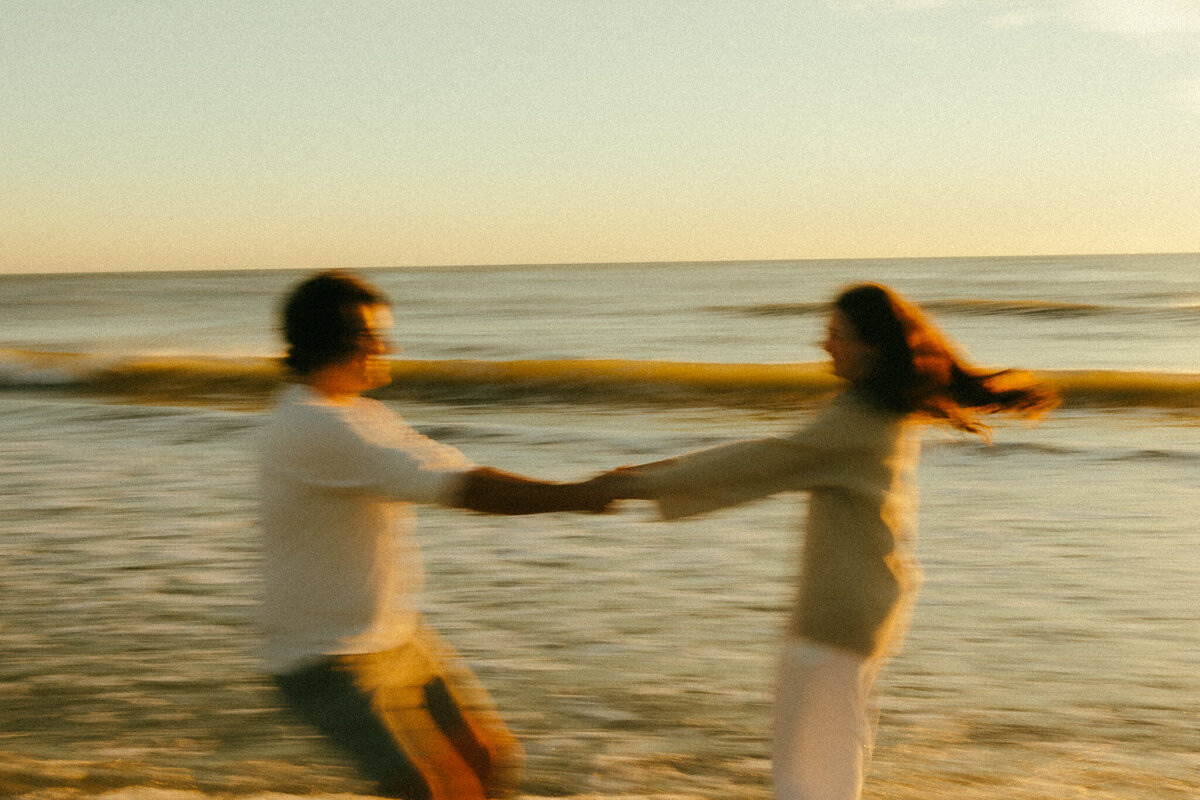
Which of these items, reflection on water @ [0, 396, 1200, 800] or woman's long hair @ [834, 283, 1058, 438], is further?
reflection on water @ [0, 396, 1200, 800]

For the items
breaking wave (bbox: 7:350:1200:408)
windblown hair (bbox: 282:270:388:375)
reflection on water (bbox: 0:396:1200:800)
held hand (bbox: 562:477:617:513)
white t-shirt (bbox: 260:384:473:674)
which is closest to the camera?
white t-shirt (bbox: 260:384:473:674)

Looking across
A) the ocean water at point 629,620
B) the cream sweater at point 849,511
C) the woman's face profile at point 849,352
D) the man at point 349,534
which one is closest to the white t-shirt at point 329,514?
the man at point 349,534

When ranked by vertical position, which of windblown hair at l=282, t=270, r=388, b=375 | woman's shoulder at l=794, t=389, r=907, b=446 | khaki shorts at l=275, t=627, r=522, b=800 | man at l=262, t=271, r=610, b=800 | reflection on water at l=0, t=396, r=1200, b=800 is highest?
windblown hair at l=282, t=270, r=388, b=375

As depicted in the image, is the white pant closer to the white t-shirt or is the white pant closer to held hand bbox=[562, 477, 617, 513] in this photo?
held hand bbox=[562, 477, 617, 513]

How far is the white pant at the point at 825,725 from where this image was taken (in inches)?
98.4

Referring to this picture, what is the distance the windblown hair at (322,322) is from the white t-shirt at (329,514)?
0.09m

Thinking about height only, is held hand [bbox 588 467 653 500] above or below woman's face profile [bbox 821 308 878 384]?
below

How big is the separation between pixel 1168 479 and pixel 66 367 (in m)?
22.1

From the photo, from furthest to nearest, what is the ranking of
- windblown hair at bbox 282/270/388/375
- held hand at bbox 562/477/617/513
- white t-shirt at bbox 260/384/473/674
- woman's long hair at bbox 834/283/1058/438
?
held hand at bbox 562/477/617/513 → woman's long hair at bbox 834/283/1058/438 → windblown hair at bbox 282/270/388/375 → white t-shirt at bbox 260/384/473/674

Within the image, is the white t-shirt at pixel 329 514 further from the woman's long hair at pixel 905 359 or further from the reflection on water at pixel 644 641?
the reflection on water at pixel 644 641

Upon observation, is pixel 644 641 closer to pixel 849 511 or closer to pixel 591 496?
pixel 591 496

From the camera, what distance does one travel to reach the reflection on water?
414 cm

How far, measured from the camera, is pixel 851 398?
2.51 metres

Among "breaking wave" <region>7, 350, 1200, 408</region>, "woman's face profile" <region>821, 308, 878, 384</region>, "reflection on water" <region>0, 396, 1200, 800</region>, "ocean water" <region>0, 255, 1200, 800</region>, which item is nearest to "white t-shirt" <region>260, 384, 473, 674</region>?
"woman's face profile" <region>821, 308, 878, 384</region>
